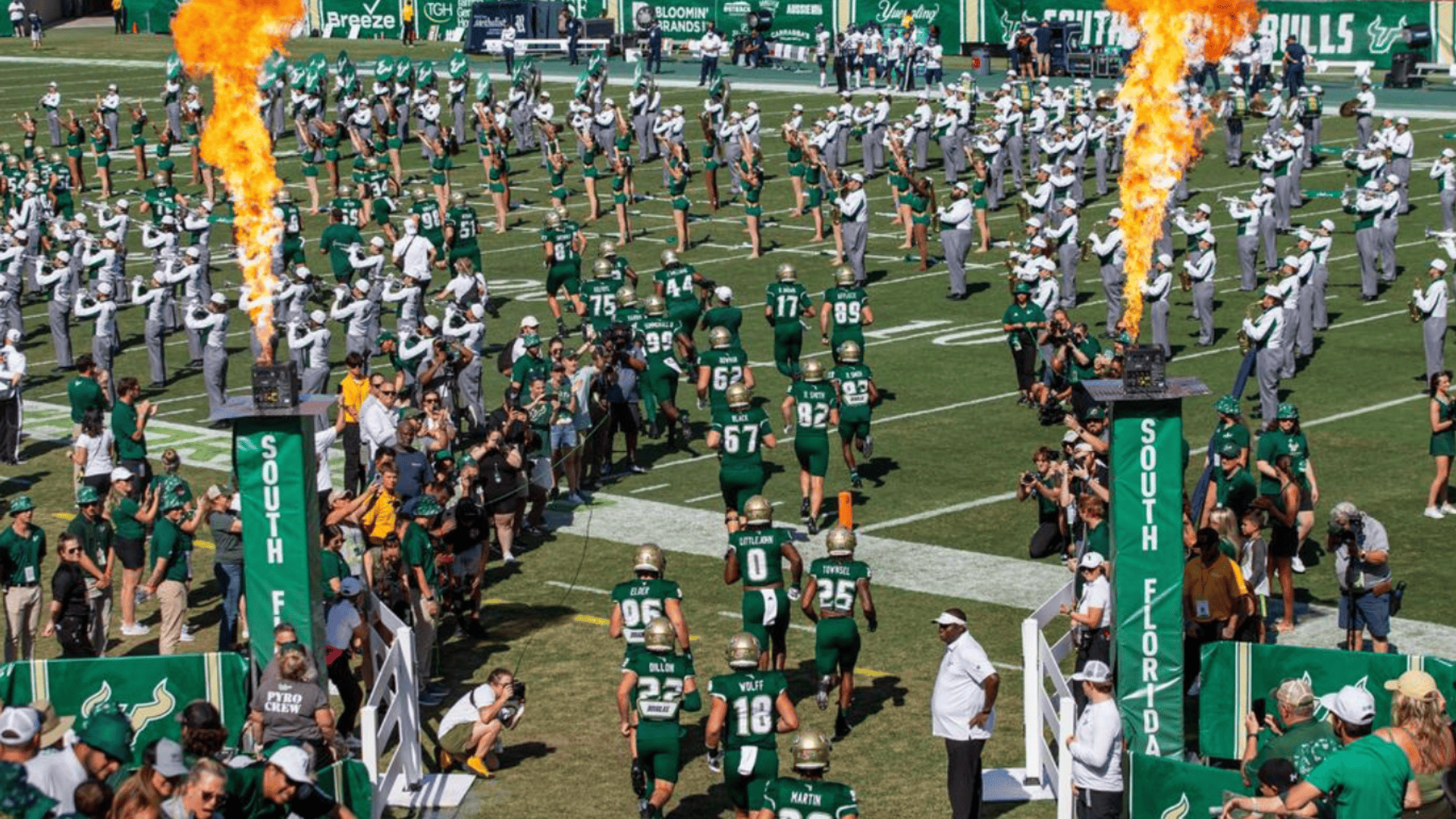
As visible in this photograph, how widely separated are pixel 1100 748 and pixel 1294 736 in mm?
1618

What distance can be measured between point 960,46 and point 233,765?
5807 centimetres

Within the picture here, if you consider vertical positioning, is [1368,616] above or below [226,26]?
below

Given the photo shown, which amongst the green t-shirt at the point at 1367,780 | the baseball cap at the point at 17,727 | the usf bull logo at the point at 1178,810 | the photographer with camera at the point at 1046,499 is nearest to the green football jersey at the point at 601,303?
the photographer with camera at the point at 1046,499

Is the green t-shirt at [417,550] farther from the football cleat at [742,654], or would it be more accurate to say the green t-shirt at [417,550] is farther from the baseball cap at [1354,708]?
the baseball cap at [1354,708]

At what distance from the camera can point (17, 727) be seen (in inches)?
475

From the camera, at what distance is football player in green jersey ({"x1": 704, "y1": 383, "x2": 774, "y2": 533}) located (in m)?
21.5

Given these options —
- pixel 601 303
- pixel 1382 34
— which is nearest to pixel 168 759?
pixel 601 303

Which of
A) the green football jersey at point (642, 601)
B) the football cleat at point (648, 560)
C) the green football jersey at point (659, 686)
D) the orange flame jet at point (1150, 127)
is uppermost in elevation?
the orange flame jet at point (1150, 127)

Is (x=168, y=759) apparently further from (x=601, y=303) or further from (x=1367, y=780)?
(x=601, y=303)

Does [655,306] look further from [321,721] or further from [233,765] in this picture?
[233,765]

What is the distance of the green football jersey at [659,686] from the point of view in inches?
587

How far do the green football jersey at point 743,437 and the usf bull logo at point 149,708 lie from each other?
7.27 m

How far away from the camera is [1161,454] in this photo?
1475 centimetres

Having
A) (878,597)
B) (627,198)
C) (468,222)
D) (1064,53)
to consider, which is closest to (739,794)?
(878,597)
